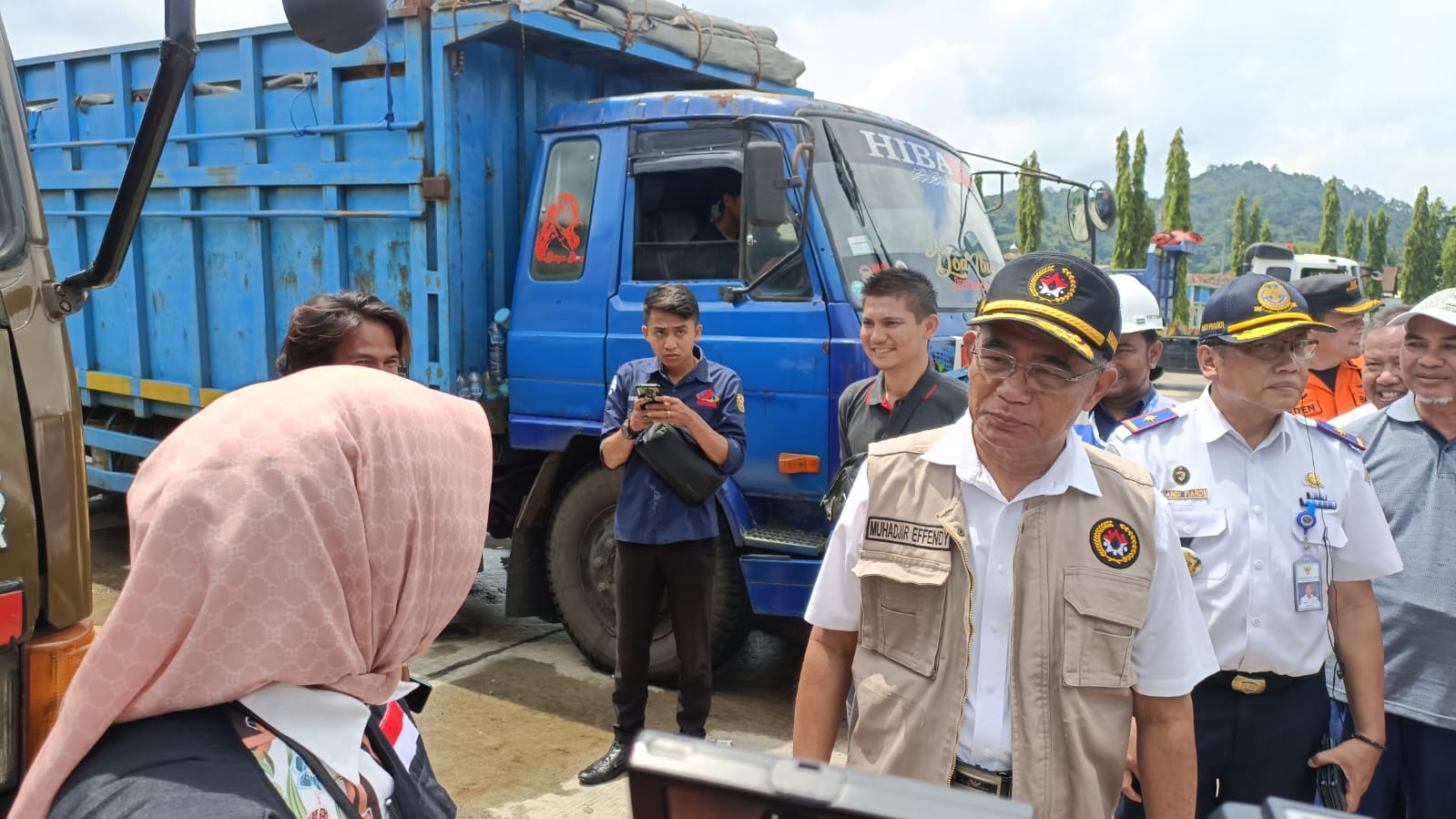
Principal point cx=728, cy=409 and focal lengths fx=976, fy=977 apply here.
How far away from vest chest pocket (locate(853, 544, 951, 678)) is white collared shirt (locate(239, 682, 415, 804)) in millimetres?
810

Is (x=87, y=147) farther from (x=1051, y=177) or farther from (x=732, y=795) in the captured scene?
(x=732, y=795)

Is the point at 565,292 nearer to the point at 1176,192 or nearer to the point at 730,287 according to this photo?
the point at 730,287

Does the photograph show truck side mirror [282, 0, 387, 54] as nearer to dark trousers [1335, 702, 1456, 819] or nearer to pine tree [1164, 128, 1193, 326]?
dark trousers [1335, 702, 1456, 819]

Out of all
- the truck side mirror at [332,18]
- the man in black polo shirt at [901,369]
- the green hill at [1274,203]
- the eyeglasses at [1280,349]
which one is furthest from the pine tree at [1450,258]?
the green hill at [1274,203]

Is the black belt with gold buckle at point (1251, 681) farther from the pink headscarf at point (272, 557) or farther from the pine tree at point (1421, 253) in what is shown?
the pine tree at point (1421, 253)

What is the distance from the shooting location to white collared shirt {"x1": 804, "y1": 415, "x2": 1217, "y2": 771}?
5.09ft

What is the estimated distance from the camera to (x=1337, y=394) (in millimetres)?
4355

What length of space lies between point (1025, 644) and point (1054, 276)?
592mm

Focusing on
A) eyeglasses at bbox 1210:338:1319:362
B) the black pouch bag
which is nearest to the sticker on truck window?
the black pouch bag

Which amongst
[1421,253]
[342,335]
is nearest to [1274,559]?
[342,335]

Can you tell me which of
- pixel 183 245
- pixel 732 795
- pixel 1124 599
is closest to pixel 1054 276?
pixel 1124 599

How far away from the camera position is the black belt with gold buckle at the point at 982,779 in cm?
154

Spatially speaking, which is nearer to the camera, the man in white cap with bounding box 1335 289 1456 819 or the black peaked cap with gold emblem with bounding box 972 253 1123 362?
the black peaked cap with gold emblem with bounding box 972 253 1123 362

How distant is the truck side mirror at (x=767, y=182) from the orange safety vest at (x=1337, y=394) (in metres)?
2.33
